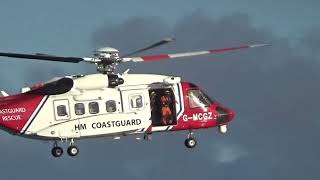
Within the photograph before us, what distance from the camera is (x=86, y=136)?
63.0 metres

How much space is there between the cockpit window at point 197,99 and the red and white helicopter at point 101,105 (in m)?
0.14

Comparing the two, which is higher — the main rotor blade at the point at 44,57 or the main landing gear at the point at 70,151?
the main rotor blade at the point at 44,57

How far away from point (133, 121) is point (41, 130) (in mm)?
4870

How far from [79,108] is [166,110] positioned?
481 centimetres

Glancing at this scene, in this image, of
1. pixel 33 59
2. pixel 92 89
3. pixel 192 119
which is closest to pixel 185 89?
pixel 192 119

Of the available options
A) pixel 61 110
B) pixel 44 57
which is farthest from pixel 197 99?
pixel 44 57

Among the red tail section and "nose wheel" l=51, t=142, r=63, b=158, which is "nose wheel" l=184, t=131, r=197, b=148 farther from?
the red tail section

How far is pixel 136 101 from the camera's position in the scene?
63.4 m

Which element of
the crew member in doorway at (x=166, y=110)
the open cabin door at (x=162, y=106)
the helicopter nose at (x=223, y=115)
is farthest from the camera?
the helicopter nose at (x=223, y=115)

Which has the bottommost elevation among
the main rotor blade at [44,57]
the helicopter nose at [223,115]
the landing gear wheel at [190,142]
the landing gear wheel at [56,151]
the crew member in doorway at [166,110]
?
the landing gear wheel at [190,142]

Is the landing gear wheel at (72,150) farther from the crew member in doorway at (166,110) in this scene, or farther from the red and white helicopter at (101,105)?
the crew member in doorway at (166,110)

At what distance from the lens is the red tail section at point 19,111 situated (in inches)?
2430

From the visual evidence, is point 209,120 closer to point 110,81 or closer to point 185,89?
point 185,89

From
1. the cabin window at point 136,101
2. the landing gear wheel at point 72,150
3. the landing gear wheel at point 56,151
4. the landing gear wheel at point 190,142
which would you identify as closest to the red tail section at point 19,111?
the landing gear wheel at point 56,151
